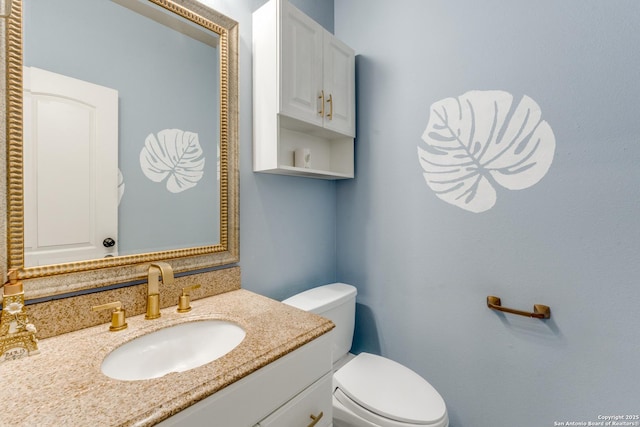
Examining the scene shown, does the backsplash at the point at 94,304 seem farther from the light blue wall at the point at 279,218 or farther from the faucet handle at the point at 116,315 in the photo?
the light blue wall at the point at 279,218

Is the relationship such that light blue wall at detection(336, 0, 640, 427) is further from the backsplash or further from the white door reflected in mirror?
the white door reflected in mirror

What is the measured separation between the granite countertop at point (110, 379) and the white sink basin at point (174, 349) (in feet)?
0.09

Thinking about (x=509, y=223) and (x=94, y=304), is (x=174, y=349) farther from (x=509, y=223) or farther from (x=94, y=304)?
(x=509, y=223)

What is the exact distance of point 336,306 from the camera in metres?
1.40

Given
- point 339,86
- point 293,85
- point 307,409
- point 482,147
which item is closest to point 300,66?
point 293,85

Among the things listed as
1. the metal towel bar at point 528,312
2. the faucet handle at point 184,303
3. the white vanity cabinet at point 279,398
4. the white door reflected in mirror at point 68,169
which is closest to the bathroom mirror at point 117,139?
the white door reflected in mirror at point 68,169

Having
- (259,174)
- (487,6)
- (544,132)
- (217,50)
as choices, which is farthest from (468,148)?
(217,50)

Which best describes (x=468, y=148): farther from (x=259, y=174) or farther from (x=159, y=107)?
(x=159, y=107)

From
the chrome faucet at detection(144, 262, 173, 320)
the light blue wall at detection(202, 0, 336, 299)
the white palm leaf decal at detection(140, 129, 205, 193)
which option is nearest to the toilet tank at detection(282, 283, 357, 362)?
the light blue wall at detection(202, 0, 336, 299)

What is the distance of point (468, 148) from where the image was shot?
130 centimetres

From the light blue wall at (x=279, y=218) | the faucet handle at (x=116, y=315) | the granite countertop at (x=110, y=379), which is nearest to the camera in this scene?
the granite countertop at (x=110, y=379)

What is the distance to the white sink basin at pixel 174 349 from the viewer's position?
0.76 m

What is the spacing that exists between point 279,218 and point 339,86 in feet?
2.57

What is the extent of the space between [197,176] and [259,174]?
0.98ft
